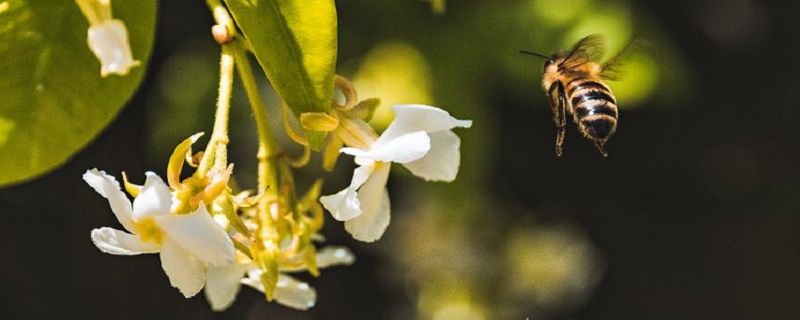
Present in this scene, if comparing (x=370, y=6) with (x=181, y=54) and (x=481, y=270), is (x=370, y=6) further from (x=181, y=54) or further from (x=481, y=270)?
(x=481, y=270)

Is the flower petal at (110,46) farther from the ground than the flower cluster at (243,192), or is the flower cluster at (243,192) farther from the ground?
the flower petal at (110,46)

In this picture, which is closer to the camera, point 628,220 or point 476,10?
point 476,10

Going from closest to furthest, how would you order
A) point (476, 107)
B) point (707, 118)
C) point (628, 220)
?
point (476, 107)
point (707, 118)
point (628, 220)

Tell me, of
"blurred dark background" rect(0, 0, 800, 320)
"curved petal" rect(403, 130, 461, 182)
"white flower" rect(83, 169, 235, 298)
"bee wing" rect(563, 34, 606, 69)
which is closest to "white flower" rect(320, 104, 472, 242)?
"curved petal" rect(403, 130, 461, 182)

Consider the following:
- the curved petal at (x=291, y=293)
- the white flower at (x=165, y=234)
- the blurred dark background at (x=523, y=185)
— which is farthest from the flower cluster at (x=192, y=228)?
the blurred dark background at (x=523, y=185)

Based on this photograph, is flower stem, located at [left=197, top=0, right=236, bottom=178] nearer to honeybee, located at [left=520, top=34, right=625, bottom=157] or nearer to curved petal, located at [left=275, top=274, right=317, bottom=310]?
curved petal, located at [left=275, top=274, right=317, bottom=310]

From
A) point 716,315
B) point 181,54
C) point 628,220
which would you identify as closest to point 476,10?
point 181,54

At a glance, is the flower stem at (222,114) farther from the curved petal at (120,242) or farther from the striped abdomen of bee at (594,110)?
the striped abdomen of bee at (594,110)
